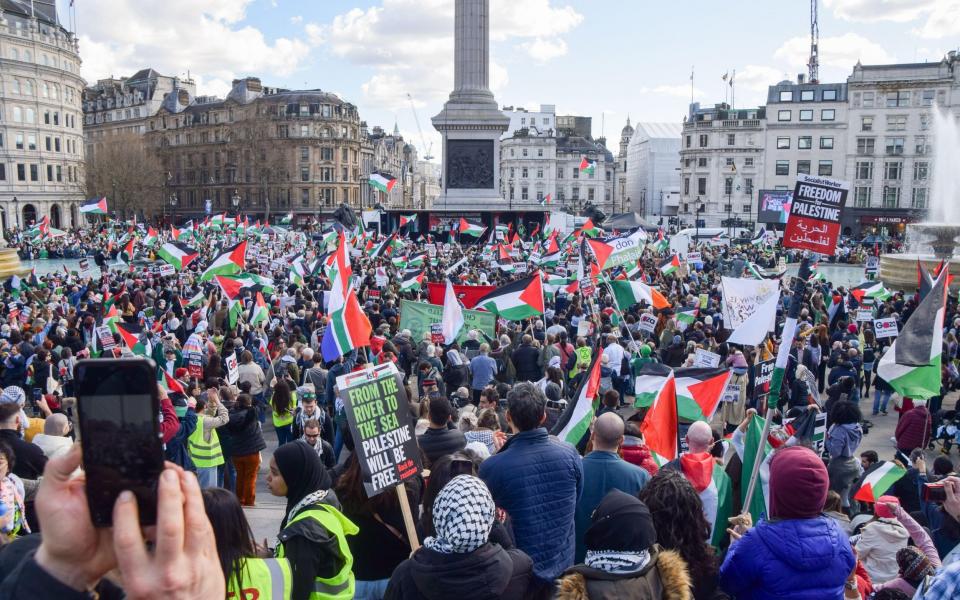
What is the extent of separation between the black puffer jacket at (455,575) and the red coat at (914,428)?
8430 mm

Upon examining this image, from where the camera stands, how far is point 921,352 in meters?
8.98

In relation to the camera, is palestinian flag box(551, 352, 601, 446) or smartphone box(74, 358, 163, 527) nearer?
smartphone box(74, 358, 163, 527)

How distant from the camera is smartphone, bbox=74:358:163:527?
1616 millimetres

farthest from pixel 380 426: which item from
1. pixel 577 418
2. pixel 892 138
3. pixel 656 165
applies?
pixel 656 165

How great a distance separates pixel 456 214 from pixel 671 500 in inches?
1910

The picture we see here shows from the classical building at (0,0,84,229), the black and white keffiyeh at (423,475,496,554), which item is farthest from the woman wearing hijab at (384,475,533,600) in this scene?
the classical building at (0,0,84,229)

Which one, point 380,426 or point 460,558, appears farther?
point 380,426

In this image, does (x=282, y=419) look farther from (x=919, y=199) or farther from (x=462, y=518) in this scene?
(x=919, y=199)

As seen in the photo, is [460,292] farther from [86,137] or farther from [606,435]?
[86,137]

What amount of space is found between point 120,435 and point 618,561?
2.48 metres

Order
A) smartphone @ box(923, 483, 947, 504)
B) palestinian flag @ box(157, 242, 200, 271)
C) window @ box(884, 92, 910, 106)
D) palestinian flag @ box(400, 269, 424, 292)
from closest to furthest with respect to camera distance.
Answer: smartphone @ box(923, 483, 947, 504), palestinian flag @ box(400, 269, 424, 292), palestinian flag @ box(157, 242, 200, 271), window @ box(884, 92, 910, 106)

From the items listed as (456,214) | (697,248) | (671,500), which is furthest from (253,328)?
(456,214)

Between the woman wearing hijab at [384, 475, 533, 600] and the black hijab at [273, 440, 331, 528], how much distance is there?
1011 millimetres

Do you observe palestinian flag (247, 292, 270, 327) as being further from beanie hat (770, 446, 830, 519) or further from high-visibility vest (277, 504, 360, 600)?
beanie hat (770, 446, 830, 519)
